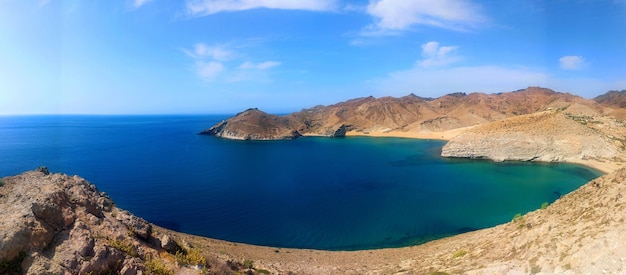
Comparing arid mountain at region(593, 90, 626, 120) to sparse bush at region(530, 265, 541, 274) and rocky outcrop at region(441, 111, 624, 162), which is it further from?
sparse bush at region(530, 265, 541, 274)

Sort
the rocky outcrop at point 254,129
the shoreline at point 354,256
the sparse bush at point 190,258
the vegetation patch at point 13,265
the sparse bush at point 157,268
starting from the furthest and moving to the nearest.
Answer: the rocky outcrop at point 254,129
the shoreline at point 354,256
the sparse bush at point 190,258
the sparse bush at point 157,268
the vegetation patch at point 13,265

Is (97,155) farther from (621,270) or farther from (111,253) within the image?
(621,270)

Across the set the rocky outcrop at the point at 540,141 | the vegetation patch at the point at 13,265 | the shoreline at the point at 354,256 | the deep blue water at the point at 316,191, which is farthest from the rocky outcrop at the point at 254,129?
the vegetation patch at the point at 13,265

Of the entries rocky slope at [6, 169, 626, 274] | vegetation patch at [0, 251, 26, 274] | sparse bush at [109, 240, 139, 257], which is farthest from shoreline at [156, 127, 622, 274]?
vegetation patch at [0, 251, 26, 274]

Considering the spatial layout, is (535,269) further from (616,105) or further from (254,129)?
(616,105)

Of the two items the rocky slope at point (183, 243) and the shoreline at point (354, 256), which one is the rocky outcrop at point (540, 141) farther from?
the rocky slope at point (183, 243)

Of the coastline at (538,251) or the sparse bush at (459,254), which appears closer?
the coastline at (538,251)
